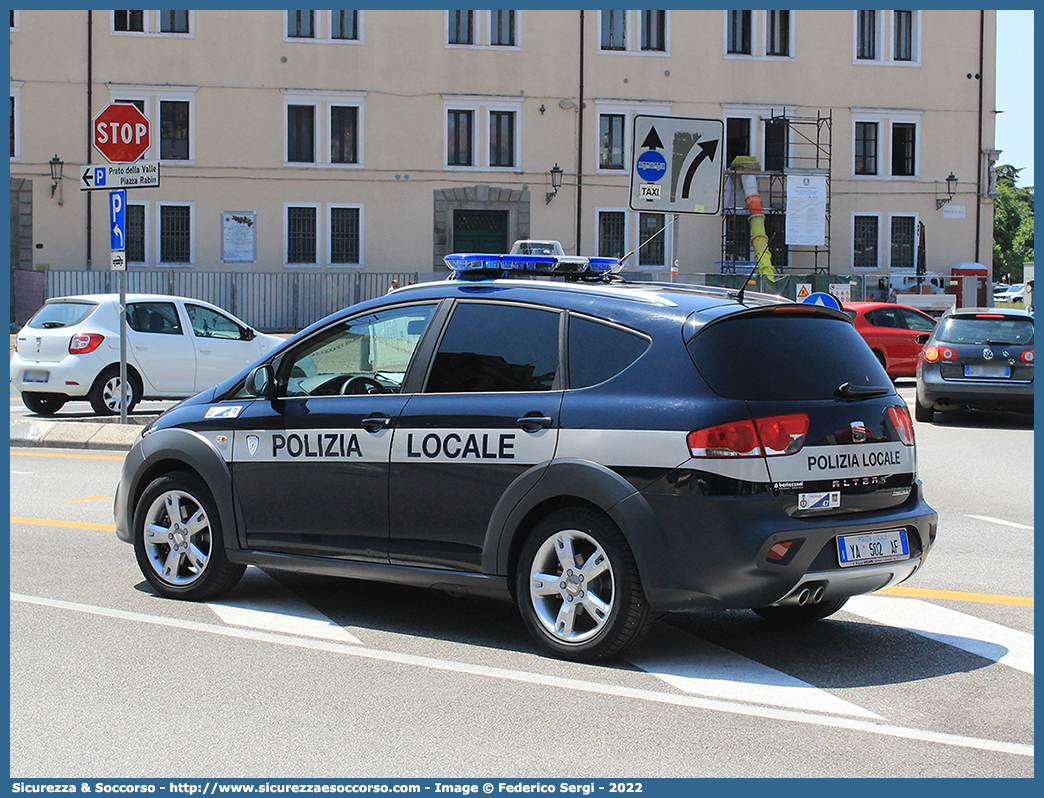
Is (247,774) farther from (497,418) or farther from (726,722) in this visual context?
(497,418)

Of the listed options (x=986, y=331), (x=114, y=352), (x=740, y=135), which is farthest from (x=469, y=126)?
(x=986, y=331)

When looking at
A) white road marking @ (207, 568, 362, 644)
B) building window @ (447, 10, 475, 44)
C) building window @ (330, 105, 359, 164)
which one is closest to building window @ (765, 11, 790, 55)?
building window @ (447, 10, 475, 44)

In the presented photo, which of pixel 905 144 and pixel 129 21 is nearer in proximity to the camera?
pixel 129 21

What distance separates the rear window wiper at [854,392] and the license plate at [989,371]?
12.4 metres

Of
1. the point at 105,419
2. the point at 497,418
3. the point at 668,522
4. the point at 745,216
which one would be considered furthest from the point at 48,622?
the point at 745,216

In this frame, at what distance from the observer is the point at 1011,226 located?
362 feet

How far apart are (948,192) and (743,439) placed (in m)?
40.7

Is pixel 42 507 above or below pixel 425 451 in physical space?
below

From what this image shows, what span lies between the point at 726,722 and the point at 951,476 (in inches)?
Answer: 346

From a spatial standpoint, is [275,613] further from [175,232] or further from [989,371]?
[175,232]

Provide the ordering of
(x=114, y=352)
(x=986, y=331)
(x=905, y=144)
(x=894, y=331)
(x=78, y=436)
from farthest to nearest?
(x=905, y=144) → (x=894, y=331) → (x=986, y=331) → (x=114, y=352) → (x=78, y=436)

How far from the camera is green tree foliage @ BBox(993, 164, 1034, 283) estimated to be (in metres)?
109

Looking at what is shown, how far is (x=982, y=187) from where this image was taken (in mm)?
43625

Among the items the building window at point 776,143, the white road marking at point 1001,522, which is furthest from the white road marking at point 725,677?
the building window at point 776,143
